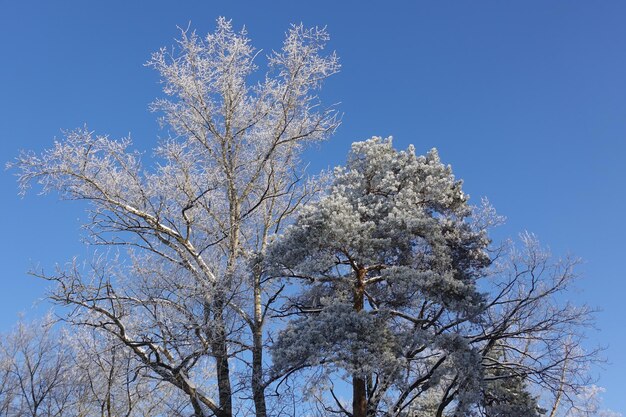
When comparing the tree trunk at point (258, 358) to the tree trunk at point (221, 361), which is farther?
the tree trunk at point (258, 358)

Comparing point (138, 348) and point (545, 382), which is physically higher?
point (138, 348)

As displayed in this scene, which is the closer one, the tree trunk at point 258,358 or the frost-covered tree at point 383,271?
the frost-covered tree at point 383,271

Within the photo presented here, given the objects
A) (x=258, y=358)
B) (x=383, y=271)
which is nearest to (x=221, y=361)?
(x=258, y=358)

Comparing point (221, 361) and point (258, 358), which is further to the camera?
point (258, 358)

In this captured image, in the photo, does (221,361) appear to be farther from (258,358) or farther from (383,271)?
(383,271)

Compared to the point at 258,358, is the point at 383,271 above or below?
above

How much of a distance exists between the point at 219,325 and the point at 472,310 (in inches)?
209

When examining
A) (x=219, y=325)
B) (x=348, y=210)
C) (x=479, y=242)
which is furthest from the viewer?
(x=479, y=242)

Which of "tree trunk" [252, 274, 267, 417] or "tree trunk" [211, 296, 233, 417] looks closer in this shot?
"tree trunk" [211, 296, 233, 417]

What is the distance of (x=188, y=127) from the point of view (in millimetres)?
14062

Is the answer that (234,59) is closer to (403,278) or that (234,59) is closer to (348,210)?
(348,210)

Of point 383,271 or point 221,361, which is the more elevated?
point 383,271

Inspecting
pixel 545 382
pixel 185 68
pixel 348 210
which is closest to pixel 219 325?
pixel 348 210

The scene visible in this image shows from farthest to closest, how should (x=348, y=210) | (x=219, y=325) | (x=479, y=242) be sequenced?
(x=479, y=242) → (x=348, y=210) → (x=219, y=325)
